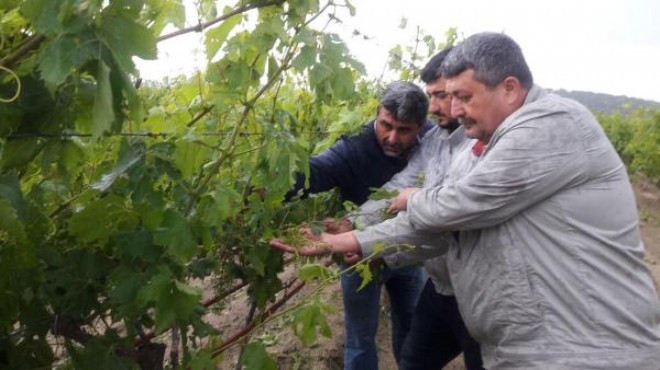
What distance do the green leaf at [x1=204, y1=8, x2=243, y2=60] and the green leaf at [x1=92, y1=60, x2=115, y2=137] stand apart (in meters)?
0.48

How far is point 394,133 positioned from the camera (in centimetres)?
271

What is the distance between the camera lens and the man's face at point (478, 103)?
6.46 ft

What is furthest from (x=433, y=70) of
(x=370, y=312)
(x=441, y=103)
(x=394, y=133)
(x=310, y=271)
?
(x=370, y=312)

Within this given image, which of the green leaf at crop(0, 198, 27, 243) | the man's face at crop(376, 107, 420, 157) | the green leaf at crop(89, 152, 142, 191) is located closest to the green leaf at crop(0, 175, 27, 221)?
the green leaf at crop(0, 198, 27, 243)

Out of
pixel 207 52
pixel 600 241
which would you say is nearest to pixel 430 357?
pixel 600 241

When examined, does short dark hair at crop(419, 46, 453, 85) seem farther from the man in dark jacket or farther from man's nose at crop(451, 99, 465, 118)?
man's nose at crop(451, 99, 465, 118)

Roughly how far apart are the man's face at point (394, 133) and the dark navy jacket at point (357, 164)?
47 mm

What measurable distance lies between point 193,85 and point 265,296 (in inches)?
29.3

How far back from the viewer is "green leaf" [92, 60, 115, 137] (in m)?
1.06

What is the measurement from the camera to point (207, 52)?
62.1 inches

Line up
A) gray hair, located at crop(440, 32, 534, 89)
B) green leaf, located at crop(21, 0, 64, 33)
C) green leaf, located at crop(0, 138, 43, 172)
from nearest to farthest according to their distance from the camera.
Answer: green leaf, located at crop(21, 0, 64, 33) → green leaf, located at crop(0, 138, 43, 172) → gray hair, located at crop(440, 32, 534, 89)

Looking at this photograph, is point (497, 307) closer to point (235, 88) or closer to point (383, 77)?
point (235, 88)

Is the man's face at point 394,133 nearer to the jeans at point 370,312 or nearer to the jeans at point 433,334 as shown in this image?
the jeans at point 433,334

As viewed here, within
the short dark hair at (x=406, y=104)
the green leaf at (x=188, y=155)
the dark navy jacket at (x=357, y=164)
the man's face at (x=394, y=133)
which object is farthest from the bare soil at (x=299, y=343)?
the green leaf at (x=188, y=155)
